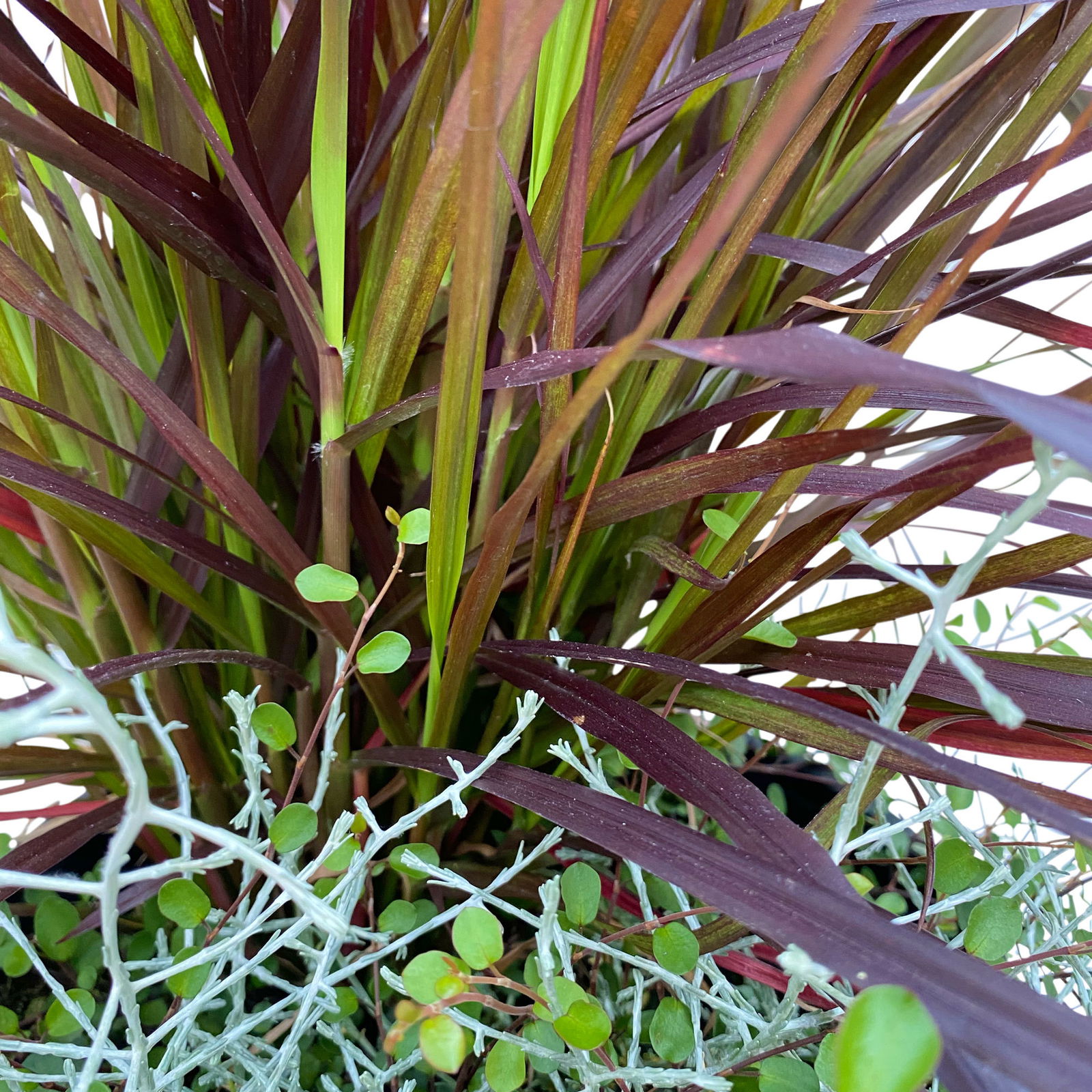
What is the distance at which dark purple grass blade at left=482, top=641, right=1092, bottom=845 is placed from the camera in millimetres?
125

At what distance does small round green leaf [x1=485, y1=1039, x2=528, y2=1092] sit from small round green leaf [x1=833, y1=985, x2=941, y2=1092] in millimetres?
112

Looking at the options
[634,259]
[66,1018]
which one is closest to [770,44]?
[634,259]

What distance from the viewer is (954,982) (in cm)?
14

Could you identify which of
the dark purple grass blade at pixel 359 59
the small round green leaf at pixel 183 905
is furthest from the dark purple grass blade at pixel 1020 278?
the small round green leaf at pixel 183 905

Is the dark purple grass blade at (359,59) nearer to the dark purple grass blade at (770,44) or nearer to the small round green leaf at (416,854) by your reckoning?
the dark purple grass blade at (770,44)

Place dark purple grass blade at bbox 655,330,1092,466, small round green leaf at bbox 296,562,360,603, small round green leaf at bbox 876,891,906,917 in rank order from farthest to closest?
small round green leaf at bbox 876,891,906,917, small round green leaf at bbox 296,562,360,603, dark purple grass blade at bbox 655,330,1092,466

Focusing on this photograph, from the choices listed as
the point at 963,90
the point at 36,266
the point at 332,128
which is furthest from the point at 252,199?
the point at 963,90

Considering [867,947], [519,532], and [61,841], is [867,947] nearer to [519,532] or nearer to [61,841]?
[519,532]

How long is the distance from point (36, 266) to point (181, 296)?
6cm

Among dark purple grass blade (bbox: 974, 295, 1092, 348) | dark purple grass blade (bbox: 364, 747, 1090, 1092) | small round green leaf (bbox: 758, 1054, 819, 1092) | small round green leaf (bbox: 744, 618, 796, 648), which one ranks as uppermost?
dark purple grass blade (bbox: 974, 295, 1092, 348)

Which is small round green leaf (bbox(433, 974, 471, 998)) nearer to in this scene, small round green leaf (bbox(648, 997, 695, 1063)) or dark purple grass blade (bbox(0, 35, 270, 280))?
small round green leaf (bbox(648, 997, 695, 1063))

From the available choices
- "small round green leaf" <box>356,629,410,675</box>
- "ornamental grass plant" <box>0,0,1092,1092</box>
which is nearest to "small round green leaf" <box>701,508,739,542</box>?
"ornamental grass plant" <box>0,0,1092,1092</box>

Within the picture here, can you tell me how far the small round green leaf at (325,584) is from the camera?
8.3 inches

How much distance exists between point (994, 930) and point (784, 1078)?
75mm
